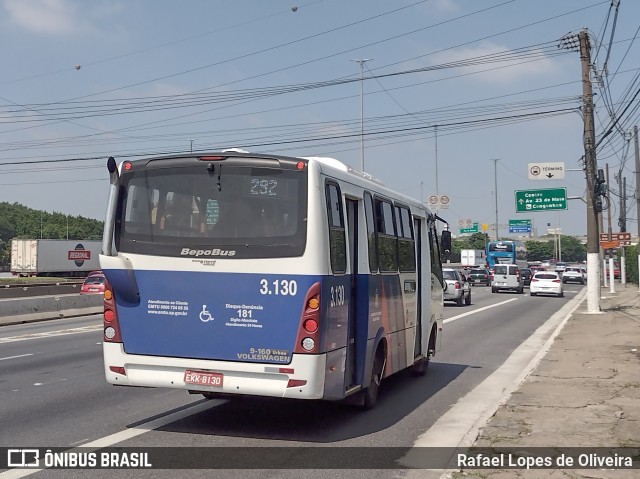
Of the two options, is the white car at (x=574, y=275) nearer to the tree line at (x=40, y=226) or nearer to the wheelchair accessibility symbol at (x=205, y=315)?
the tree line at (x=40, y=226)

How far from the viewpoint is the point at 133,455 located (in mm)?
7016

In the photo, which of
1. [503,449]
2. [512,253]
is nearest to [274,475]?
[503,449]

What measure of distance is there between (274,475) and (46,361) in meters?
8.94

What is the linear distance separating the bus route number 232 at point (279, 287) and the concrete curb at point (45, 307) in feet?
60.2

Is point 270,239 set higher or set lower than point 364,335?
higher

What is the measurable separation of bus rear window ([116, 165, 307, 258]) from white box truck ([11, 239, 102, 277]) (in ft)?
185

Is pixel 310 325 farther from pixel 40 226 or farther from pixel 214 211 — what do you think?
pixel 40 226

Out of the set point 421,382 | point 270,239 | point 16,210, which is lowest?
point 421,382

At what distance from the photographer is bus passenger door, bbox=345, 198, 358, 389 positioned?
8.45 metres

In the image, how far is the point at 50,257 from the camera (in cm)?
6378

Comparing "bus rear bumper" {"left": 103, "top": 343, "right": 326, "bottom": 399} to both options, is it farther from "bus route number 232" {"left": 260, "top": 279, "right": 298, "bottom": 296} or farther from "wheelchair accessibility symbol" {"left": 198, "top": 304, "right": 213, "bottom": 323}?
"bus route number 232" {"left": 260, "top": 279, "right": 298, "bottom": 296}

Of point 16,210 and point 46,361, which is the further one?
point 16,210

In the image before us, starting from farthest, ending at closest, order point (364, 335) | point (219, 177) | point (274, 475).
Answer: point (364, 335) → point (219, 177) → point (274, 475)

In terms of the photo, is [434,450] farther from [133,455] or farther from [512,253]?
[512,253]
